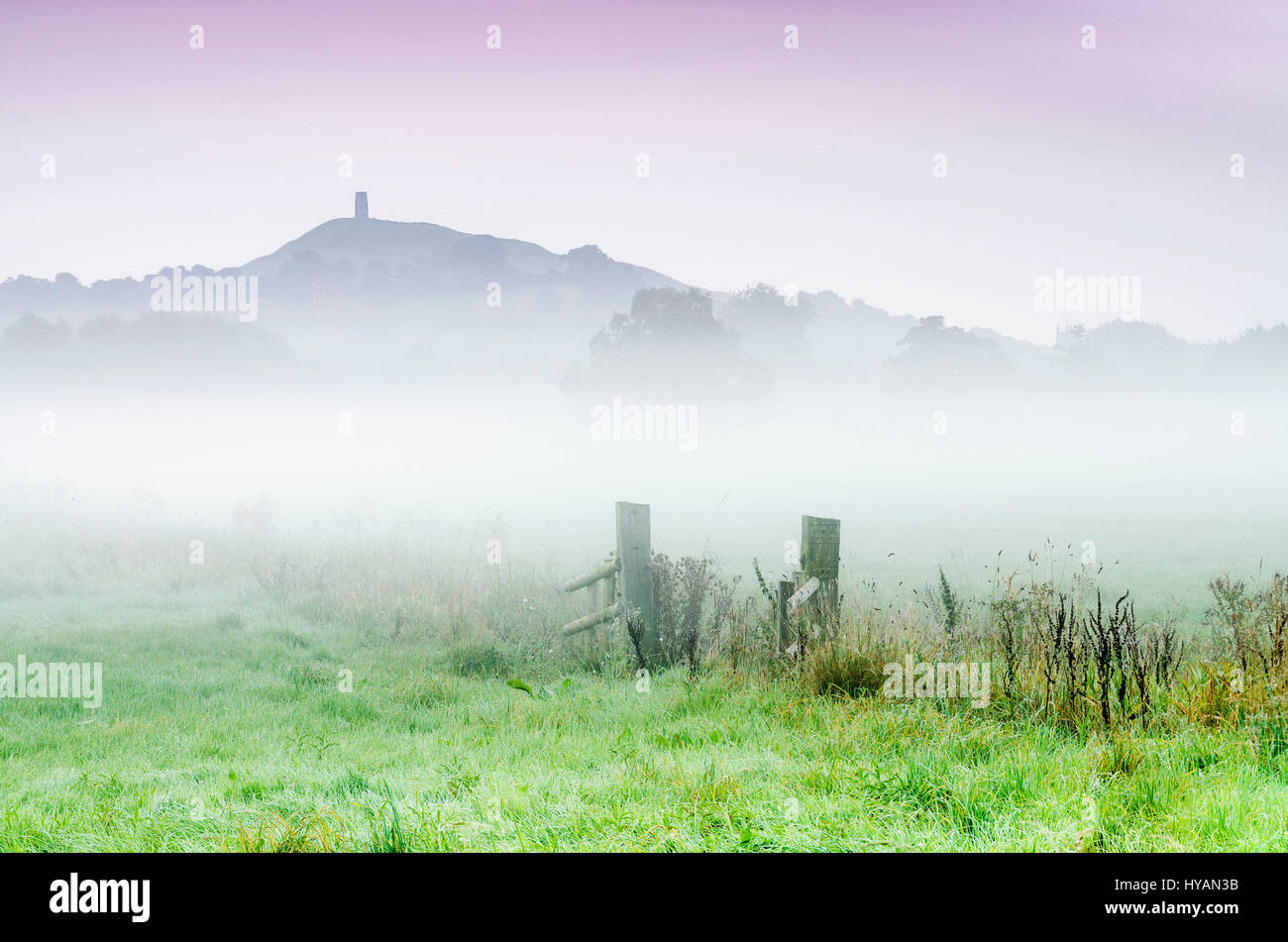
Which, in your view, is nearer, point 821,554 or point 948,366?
→ point 821,554

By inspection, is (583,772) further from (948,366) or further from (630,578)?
(948,366)

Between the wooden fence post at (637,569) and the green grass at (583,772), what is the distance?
0.79 m

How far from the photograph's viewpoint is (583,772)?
16.8 feet

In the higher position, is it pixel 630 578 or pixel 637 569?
pixel 637 569

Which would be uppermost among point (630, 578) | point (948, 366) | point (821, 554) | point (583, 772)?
point (948, 366)

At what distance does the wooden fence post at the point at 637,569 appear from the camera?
29.4 ft

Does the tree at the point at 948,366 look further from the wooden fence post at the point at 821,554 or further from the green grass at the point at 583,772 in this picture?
the green grass at the point at 583,772

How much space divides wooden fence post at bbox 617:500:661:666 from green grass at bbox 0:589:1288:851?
79 centimetres

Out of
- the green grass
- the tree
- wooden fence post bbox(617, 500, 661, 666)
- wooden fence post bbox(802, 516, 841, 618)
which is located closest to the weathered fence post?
wooden fence post bbox(802, 516, 841, 618)

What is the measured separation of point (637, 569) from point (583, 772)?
4.10 meters

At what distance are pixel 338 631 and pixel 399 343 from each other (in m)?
110

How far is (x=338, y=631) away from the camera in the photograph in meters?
11.1

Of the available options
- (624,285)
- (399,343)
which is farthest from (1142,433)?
(399,343)

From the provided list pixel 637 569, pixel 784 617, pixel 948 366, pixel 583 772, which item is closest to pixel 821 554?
pixel 784 617
